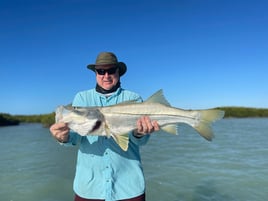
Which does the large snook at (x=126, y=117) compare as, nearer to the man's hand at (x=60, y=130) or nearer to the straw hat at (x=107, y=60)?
the man's hand at (x=60, y=130)

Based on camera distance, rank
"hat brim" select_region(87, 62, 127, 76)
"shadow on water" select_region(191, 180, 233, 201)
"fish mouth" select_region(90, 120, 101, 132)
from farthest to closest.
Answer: "shadow on water" select_region(191, 180, 233, 201) < "hat brim" select_region(87, 62, 127, 76) < "fish mouth" select_region(90, 120, 101, 132)

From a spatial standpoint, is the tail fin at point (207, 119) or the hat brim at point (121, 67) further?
the hat brim at point (121, 67)

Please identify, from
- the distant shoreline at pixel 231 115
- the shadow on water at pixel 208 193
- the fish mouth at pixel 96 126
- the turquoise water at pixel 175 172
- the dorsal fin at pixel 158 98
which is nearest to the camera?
the fish mouth at pixel 96 126

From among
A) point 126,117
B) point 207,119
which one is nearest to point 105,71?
point 126,117

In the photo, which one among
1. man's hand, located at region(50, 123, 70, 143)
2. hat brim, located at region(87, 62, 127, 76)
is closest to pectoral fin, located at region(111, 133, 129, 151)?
man's hand, located at region(50, 123, 70, 143)

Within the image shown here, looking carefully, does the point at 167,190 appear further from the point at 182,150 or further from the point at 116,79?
the point at 182,150

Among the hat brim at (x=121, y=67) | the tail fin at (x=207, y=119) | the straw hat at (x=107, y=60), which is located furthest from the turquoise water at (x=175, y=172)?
the straw hat at (x=107, y=60)

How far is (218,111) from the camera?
349 centimetres

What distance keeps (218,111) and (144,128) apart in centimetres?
90

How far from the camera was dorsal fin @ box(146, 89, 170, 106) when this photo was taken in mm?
3404

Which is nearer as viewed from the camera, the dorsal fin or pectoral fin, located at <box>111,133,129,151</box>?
pectoral fin, located at <box>111,133,129,151</box>

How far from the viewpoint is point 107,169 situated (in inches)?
131

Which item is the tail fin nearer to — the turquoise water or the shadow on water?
the turquoise water

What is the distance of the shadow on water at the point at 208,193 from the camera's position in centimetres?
802
